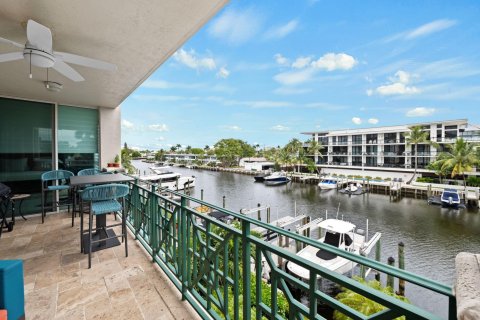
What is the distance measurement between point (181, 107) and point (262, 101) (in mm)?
29862

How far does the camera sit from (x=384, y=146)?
90.7 ft

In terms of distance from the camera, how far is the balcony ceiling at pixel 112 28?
77.3 inches

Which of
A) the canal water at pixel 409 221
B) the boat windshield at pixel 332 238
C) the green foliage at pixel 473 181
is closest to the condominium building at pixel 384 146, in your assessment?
the green foliage at pixel 473 181

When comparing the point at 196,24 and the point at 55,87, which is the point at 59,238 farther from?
the point at 196,24

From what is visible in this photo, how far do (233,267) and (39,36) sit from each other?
268cm

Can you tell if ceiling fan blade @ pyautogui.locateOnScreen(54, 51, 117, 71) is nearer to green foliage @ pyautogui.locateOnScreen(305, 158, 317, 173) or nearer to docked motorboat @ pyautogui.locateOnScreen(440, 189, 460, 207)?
docked motorboat @ pyautogui.locateOnScreen(440, 189, 460, 207)

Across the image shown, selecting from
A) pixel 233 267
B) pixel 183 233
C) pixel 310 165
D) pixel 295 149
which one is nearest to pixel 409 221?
pixel 183 233

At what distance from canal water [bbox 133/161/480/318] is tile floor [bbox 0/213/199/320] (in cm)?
505

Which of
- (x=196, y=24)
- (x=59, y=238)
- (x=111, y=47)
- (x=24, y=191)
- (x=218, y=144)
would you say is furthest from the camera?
(x=218, y=144)

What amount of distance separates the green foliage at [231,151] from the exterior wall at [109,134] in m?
42.1

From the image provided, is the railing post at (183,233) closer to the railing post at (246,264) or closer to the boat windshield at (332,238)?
the railing post at (246,264)

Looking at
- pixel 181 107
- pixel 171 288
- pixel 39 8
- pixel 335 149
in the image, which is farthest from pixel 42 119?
pixel 181 107

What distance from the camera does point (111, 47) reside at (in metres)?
2.66

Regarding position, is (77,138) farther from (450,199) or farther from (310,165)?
(310,165)
